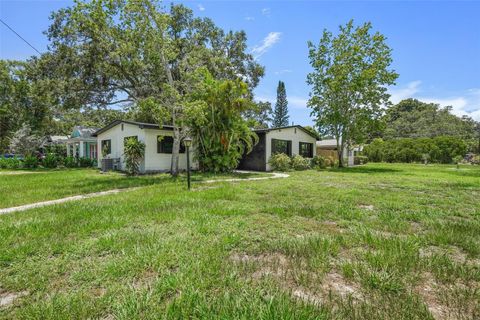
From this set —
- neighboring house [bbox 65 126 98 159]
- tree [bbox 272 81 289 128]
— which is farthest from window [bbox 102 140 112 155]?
tree [bbox 272 81 289 128]

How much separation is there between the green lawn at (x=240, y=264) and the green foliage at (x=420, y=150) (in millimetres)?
30800

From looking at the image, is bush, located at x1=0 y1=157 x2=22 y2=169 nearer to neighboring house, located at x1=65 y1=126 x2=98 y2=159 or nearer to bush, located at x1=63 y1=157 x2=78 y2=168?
bush, located at x1=63 y1=157 x2=78 y2=168

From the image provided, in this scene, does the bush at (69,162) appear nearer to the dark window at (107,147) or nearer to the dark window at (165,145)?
the dark window at (107,147)

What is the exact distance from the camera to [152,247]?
10.0 ft

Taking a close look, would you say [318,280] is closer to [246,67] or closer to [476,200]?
[476,200]

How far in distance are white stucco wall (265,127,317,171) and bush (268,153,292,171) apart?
27cm

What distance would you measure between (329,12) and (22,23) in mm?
12499

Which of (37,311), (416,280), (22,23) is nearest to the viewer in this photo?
(37,311)

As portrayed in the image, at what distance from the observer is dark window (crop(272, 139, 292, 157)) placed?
1709 cm

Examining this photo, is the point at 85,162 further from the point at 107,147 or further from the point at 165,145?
the point at 165,145

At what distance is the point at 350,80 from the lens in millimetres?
19359

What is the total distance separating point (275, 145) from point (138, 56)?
9.86 m

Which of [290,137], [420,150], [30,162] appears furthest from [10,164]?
[420,150]

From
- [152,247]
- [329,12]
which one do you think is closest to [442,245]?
[152,247]
